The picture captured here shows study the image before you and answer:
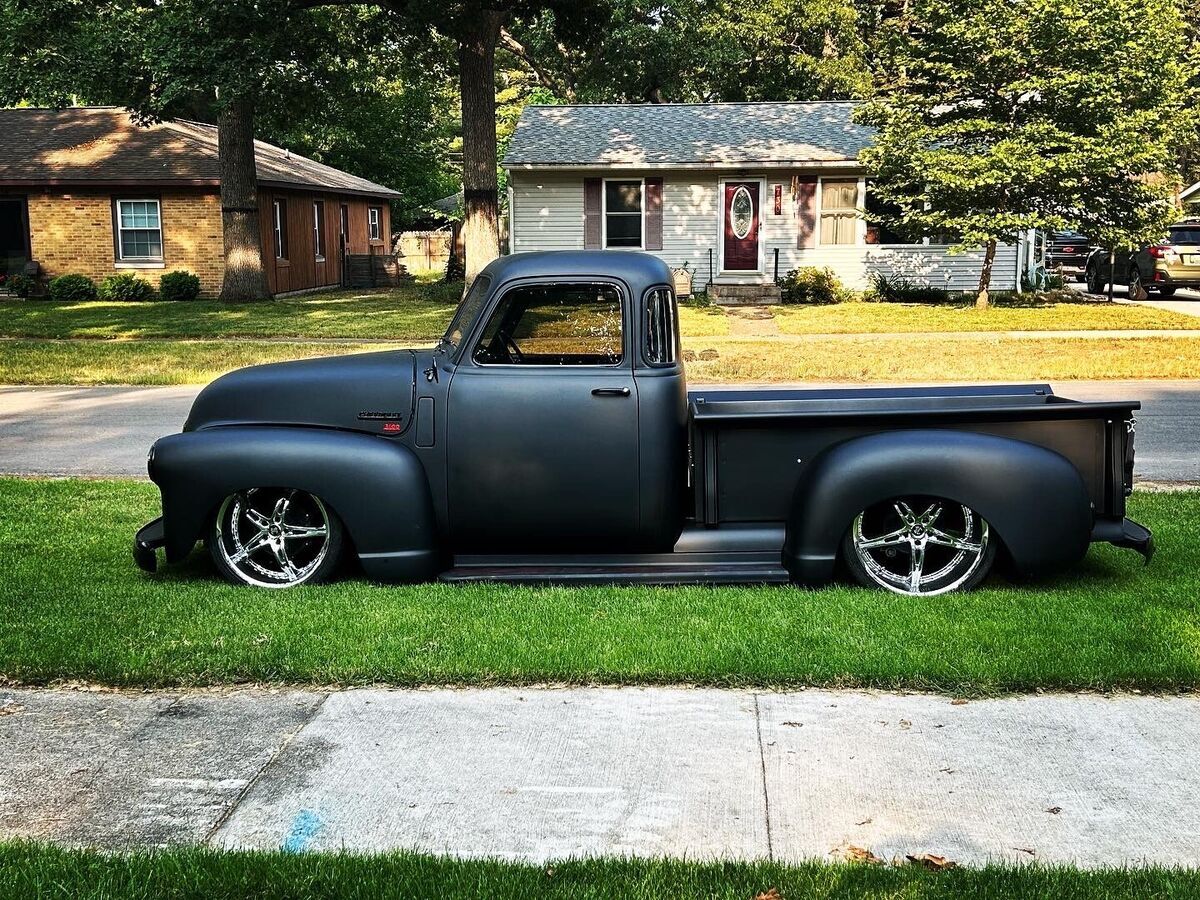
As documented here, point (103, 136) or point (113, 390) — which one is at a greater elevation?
point (103, 136)

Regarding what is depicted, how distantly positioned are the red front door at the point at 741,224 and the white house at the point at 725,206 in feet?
0.08

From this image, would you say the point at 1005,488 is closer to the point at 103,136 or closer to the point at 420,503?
the point at 420,503

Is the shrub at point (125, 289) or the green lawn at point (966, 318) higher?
the shrub at point (125, 289)

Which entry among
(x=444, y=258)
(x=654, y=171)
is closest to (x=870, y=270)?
(x=654, y=171)

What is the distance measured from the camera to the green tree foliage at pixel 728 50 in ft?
136

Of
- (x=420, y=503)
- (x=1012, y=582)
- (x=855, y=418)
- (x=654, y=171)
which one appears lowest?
(x=1012, y=582)

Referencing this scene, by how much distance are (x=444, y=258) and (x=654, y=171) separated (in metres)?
21.1

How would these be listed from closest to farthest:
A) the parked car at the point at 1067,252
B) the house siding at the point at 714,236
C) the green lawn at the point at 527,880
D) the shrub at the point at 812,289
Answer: the green lawn at the point at 527,880 → the shrub at the point at 812,289 → the house siding at the point at 714,236 → the parked car at the point at 1067,252

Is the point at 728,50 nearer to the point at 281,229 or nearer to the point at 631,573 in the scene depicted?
the point at 281,229

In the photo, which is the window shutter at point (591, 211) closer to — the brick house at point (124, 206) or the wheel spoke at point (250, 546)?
the brick house at point (124, 206)

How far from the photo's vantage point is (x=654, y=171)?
3016 centimetres

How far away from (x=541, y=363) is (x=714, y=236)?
80.8ft

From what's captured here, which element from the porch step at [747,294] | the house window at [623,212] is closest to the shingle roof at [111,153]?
the house window at [623,212]

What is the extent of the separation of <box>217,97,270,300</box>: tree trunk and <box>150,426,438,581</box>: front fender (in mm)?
23270
